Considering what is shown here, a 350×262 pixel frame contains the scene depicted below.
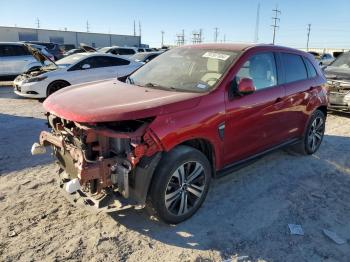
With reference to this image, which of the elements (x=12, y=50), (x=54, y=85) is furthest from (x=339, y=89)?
(x=12, y=50)

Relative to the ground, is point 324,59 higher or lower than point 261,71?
lower

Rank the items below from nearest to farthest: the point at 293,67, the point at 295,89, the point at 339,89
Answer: the point at 295,89, the point at 293,67, the point at 339,89

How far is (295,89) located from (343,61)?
6478mm

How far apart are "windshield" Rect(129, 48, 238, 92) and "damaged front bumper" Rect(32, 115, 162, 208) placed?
1026 millimetres

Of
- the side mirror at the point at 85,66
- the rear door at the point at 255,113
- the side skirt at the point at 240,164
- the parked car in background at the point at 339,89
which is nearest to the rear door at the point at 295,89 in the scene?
the rear door at the point at 255,113

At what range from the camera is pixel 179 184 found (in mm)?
3568

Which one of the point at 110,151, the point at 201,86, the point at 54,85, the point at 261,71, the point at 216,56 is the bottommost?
the point at 54,85

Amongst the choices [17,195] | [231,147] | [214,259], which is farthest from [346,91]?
[17,195]

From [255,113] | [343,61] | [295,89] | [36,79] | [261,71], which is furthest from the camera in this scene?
[343,61]

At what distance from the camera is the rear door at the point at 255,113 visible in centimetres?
397

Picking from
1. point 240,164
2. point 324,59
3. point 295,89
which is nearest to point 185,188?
point 240,164

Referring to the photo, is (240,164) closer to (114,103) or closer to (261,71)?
(261,71)

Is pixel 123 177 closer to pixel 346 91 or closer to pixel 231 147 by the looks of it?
pixel 231 147

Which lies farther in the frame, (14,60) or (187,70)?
(14,60)
